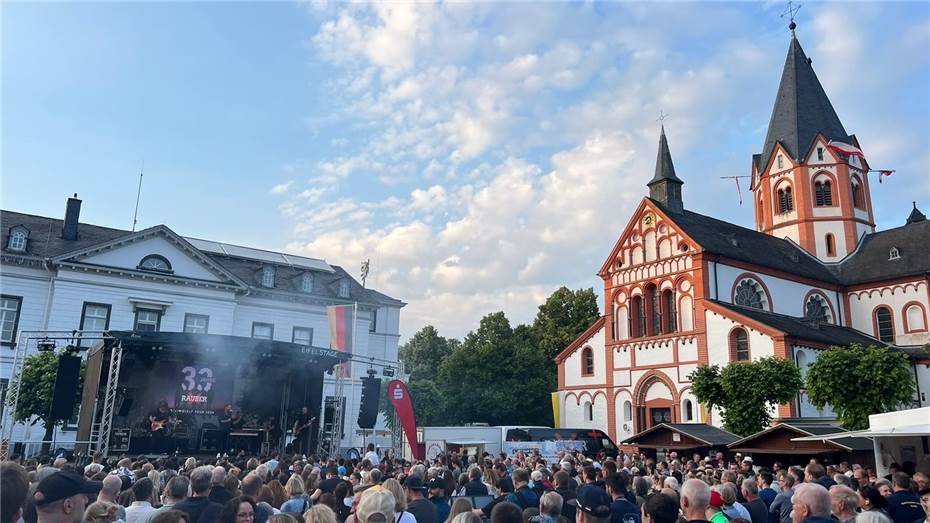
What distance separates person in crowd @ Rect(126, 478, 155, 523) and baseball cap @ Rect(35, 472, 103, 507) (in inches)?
85.8

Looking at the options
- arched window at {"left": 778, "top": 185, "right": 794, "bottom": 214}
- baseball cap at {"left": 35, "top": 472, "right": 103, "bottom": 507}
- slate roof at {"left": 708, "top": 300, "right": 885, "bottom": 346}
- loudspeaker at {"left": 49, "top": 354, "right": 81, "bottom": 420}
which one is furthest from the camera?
arched window at {"left": 778, "top": 185, "right": 794, "bottom": 214}

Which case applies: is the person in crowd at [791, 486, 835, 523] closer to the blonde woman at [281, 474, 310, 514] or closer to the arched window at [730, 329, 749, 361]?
the blonde woman at [281, 474, 310, 514]

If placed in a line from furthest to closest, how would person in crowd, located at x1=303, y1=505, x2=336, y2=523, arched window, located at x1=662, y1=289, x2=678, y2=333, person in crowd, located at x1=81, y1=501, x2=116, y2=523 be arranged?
arched window, located at x1=662, y1=289, x2=678, y2=333, person in crowd, located at x1=81, y1=501, x2=116, y2=523, person in crowd, located at x1=303, y1=505, x2=336, y2=523

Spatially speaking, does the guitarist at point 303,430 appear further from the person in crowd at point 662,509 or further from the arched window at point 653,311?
the person in crowd at point 662,509

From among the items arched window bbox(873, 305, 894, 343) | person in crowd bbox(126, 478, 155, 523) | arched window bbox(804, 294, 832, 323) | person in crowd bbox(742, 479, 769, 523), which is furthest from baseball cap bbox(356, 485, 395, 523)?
arched window bbox(873, 305, 894, 343)

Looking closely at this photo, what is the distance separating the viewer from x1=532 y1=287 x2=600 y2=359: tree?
2099 inches

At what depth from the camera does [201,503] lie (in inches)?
214

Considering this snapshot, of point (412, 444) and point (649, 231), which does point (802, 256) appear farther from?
point (412, 444)

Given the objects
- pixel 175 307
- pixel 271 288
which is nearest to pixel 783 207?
pixel 271 288

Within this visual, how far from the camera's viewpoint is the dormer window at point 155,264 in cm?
3133

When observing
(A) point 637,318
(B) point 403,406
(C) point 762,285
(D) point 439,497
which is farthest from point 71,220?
(C) point 762,285

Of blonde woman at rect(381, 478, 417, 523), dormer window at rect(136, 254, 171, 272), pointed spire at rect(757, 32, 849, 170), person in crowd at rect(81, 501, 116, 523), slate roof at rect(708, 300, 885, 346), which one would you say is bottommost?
blonde woman at rect(381, 478, 417, 523)

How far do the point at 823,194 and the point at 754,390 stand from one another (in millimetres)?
22451

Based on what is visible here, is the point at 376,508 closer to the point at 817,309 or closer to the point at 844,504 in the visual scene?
the point at 844,504
